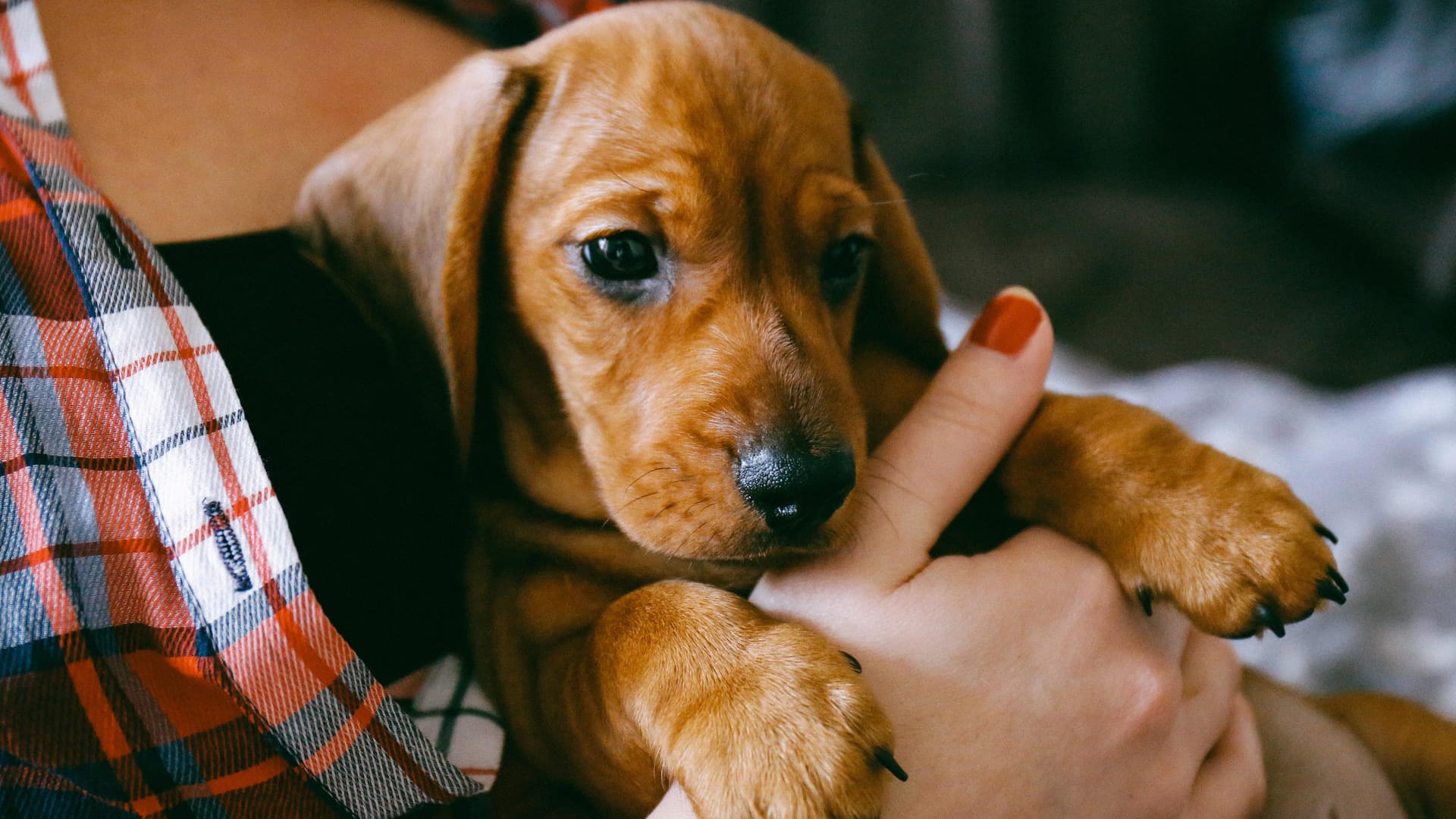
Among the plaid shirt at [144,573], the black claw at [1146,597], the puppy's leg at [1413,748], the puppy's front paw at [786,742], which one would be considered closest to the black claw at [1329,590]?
the black claw at [1146,597]

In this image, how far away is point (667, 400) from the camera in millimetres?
1216

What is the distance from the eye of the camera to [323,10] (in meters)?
1.65

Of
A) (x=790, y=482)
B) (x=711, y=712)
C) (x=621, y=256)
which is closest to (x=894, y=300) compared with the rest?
(x=621, y=256)

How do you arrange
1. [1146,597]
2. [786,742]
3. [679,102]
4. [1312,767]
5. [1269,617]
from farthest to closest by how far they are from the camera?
1. [1312,767]
2. [679,102]
3. [1146,597]
4. [1269,617]
5. [786,742]

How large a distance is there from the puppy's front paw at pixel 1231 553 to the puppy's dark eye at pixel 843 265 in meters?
0.55

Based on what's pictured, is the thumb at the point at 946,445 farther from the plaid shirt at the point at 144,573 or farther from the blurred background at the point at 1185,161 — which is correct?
the blurred background at the point at 1185,161

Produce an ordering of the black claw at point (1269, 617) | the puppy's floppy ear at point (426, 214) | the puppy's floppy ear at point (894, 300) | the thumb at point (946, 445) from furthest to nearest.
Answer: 1. the puppy's floppy ear at point (894, 300)
2. the puppy's floppy ear at point (426, 214)
3. the thumb at point (946, 445)
4. the black claw at point (1269, 617)

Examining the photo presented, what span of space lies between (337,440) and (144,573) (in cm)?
25

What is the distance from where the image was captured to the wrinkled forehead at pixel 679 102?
1.26 m

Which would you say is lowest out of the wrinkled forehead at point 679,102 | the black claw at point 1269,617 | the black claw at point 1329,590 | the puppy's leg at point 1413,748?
the puppy's leg at point 1413,748

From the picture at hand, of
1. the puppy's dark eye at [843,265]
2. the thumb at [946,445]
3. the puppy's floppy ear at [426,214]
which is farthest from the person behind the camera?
the puppy's dark eye at [843,265]

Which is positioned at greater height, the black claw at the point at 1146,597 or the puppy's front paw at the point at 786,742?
the puppy's front paw at the point at 786,742

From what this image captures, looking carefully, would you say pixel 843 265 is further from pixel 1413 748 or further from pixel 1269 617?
pixel 1413 748

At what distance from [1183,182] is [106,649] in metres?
4.07
